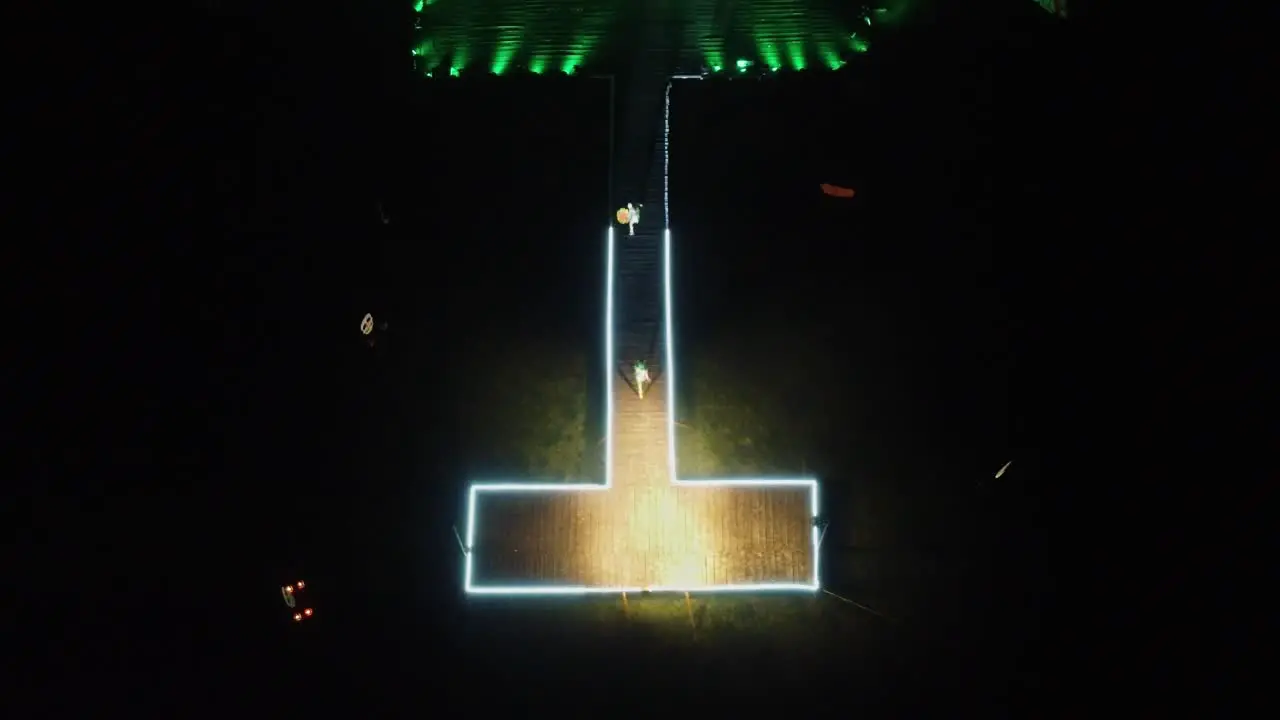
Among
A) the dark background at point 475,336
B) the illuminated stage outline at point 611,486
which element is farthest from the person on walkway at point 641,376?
the dark background at point 475,336

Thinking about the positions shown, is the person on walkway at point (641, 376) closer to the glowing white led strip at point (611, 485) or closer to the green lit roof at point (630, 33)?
the glowing white led strip at point (611, 485)

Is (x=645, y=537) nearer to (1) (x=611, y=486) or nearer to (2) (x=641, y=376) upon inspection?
(1) (x=611, y=486)

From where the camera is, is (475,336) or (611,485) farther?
(475,336)

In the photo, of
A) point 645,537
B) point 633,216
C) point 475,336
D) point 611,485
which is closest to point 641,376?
point 611,485

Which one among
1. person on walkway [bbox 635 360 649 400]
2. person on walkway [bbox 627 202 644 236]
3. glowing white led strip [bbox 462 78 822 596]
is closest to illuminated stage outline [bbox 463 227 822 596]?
glowing white led strip [bbox 462 78 822 596]

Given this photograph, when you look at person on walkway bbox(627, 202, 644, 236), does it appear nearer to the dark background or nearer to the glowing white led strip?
the glowing white led strip

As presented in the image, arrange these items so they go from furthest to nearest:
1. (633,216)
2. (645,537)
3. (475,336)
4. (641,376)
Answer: (475,336), (633,216), (641,376), (645,537)
